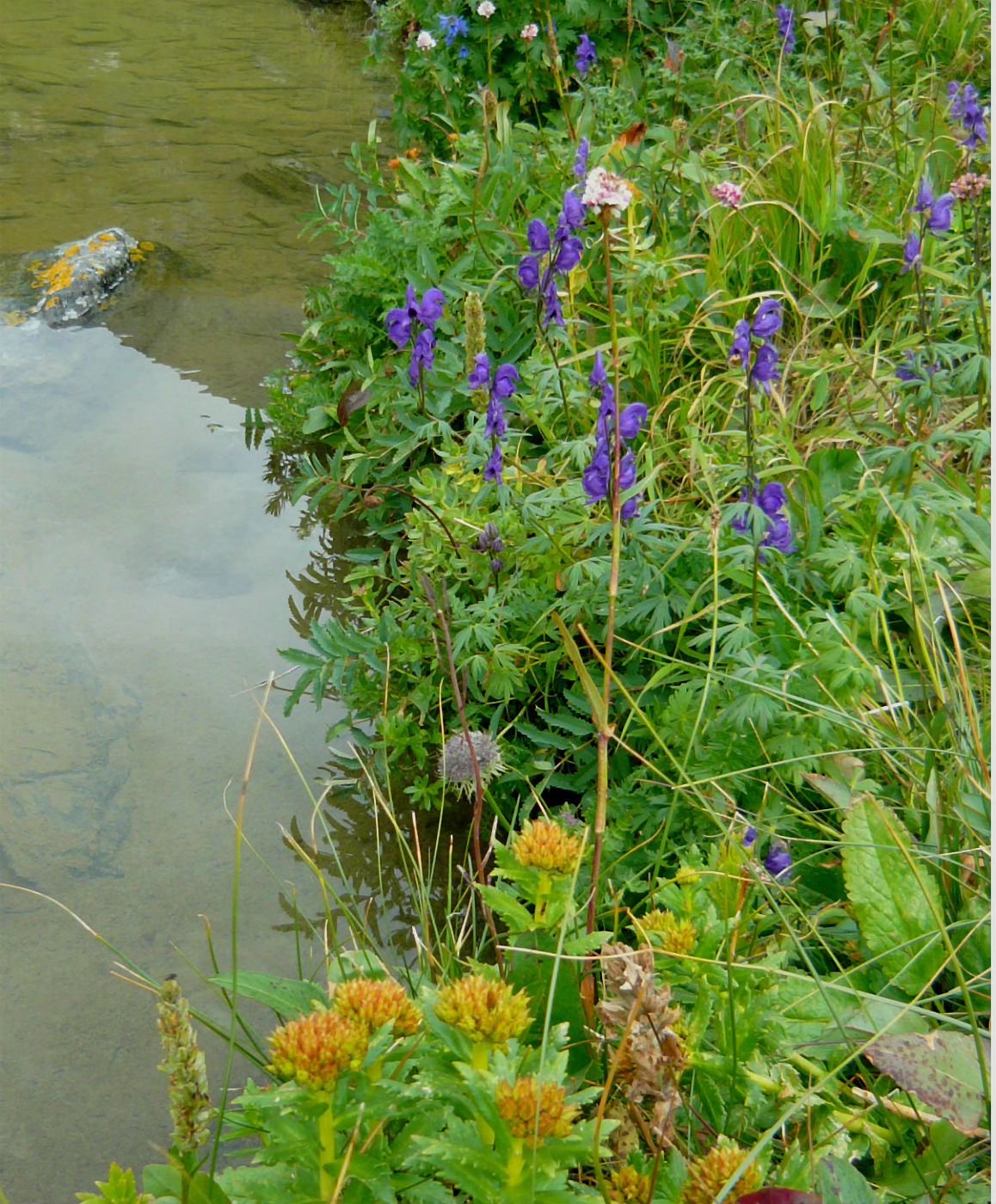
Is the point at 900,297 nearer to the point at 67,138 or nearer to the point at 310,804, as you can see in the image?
the point at 310,804

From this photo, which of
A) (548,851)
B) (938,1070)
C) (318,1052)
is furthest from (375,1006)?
(938,1070)

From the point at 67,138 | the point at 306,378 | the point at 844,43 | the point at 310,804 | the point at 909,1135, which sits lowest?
the point at 310,804

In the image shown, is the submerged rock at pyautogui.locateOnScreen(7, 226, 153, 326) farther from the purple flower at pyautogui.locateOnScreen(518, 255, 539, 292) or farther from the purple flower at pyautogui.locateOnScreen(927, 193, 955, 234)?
the purple flower at pyautogui.locateOnScreen(927, 193, 955, 234)

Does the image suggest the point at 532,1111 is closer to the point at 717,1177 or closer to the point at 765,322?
the point at 717,1177

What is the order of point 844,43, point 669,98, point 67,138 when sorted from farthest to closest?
point 67,138
point 844,43
point 669,98

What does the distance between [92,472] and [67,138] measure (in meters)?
3.69

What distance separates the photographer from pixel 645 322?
312 centimetres

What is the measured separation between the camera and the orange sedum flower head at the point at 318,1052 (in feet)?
3.27

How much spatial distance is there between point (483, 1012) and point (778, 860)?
0.95 metres

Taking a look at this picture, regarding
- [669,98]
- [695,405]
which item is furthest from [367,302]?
[669,98]

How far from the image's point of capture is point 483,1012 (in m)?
1.07

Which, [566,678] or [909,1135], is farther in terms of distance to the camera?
[566,678]

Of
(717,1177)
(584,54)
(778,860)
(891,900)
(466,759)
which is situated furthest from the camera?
(584,54)

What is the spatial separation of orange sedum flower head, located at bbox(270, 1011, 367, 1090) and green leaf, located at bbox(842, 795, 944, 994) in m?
0.97
